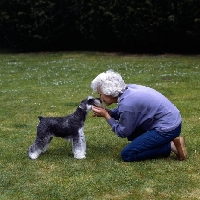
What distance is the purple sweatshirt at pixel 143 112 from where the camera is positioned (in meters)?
5.58

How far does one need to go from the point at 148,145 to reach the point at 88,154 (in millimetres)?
935

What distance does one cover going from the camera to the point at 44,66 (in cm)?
1719

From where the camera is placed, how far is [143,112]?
5629mm

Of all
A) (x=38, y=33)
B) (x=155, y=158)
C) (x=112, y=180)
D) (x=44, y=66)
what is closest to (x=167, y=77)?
(x=44, y=66)

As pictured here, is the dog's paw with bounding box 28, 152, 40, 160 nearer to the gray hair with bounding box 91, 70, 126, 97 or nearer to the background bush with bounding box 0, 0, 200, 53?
the gray hair with bounding box 91, 70, 126, 97

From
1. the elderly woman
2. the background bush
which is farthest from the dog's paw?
the background bush

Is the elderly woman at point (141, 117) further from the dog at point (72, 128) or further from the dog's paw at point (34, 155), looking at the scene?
the dog's paw at point (34, 155)

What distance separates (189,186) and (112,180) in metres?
0.89

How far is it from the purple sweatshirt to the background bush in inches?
471

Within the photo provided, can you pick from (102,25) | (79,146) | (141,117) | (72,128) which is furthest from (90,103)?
(102,25)

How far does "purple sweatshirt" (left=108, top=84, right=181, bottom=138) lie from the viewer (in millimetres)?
5578

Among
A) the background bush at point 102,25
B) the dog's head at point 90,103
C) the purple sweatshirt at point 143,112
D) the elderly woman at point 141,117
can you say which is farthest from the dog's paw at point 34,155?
the background bush at point 102,25

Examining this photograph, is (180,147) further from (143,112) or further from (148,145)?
(143,112)

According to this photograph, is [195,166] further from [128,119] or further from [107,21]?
[107,21]
